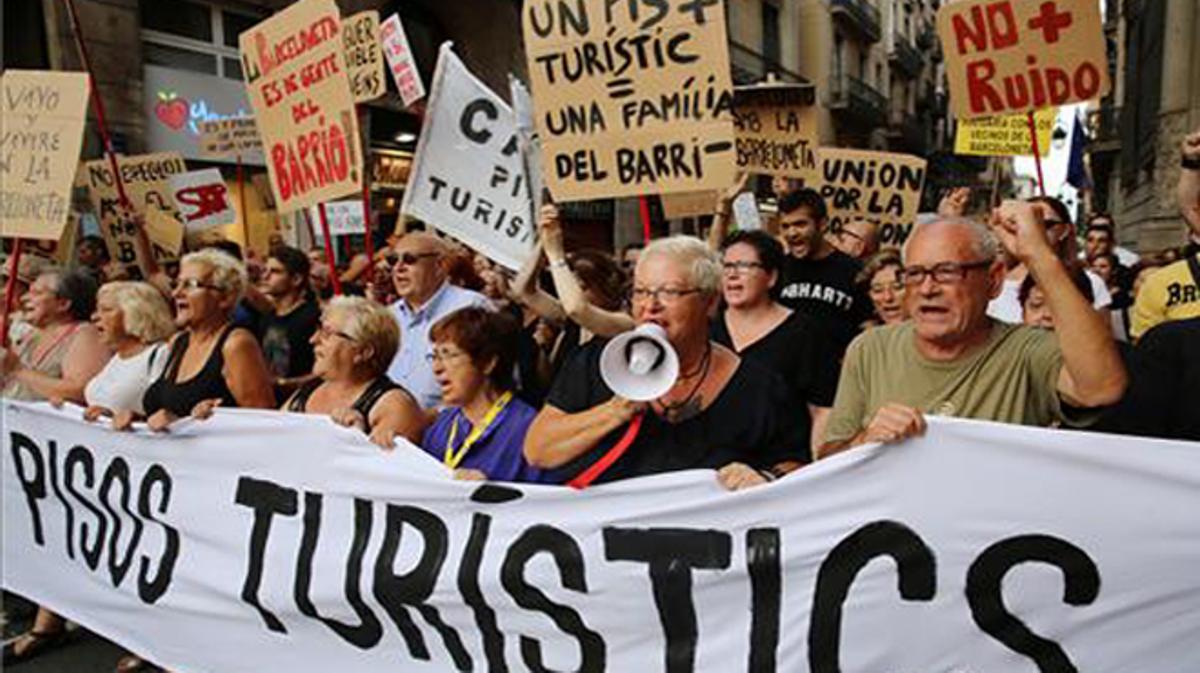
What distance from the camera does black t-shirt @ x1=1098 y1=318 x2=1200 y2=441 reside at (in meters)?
2.22

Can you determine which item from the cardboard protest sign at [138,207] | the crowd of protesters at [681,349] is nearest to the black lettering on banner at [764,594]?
the crowd of protesters at [681,349]

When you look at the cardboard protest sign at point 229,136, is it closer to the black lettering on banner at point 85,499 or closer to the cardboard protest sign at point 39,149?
the cardboard protest sign at point 39,149

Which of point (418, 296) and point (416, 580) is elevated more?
point (418, 296)

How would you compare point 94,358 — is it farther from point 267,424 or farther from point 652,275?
point 652,275

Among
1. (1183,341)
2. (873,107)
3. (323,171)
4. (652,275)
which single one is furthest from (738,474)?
(873,107)

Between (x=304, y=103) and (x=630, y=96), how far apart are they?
1.66m

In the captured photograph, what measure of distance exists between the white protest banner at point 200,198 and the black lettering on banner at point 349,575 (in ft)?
15.4

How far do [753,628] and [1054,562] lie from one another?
668 mm

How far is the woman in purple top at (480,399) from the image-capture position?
2.81 m

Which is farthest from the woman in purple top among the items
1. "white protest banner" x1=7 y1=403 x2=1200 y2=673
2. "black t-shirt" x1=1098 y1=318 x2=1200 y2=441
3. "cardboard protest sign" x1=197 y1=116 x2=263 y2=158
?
"cardboard protest sign" x1=197 y1=116 x2=263 y2=158

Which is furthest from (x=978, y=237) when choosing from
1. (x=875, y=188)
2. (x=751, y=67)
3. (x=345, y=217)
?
(x=751, y=67)

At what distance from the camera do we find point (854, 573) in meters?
2.21

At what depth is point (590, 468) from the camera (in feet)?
8.22

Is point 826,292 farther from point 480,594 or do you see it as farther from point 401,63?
point 401,63
